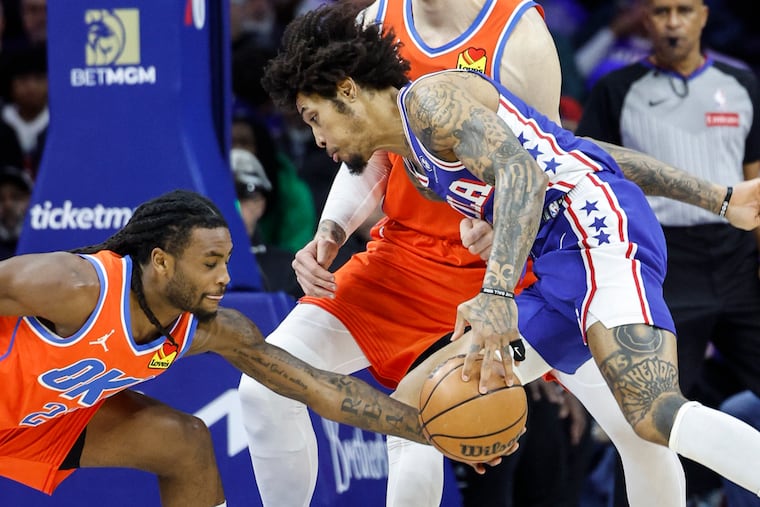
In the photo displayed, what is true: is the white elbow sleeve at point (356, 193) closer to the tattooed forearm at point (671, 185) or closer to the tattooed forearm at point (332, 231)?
the tattooed forearm at point (332, 231)

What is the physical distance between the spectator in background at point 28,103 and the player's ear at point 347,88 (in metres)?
4.09

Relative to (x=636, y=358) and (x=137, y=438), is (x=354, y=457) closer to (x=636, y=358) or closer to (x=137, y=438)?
(x=137, y=438)

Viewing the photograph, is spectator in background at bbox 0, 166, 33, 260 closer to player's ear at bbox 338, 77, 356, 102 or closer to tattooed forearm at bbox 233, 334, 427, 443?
tattooed forearm at bbox 233, 334, 427, 443

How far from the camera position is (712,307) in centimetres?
634

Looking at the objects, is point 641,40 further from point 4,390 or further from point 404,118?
point 4,390

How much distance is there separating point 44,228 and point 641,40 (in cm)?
580

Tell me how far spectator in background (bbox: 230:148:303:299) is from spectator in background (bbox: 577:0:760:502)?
5.36 feet

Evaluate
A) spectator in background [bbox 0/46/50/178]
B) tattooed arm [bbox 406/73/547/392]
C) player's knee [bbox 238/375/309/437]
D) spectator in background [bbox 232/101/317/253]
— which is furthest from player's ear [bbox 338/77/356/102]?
spectator in background [bbox 0/46/50/178]

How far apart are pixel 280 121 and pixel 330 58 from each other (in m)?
4.57

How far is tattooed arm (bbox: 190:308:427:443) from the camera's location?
4.64 meters

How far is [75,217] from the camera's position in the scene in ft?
19.0

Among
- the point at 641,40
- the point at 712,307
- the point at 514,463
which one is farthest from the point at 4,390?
the point at 641,40

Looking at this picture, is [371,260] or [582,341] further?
[371,260]

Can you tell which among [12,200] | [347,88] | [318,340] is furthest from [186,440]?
[12,200]
